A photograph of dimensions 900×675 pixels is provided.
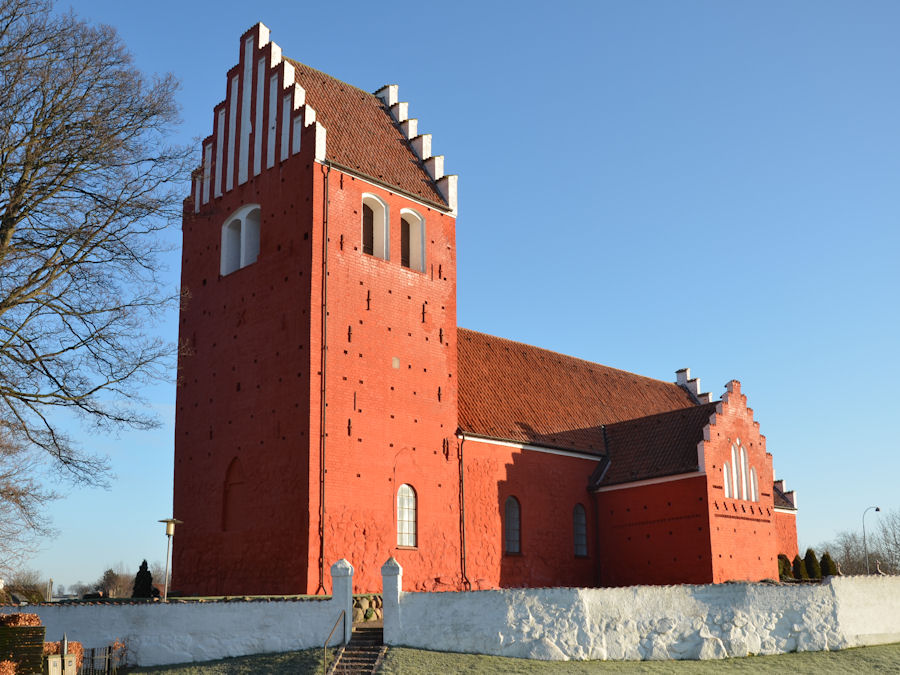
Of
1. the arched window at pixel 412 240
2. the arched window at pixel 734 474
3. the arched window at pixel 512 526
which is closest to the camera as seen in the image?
the arched window at pixel 412 240

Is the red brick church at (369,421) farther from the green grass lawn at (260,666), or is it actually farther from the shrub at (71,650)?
the shrub at (71,650)

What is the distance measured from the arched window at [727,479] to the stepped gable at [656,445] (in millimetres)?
1094

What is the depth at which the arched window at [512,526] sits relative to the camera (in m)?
29.3

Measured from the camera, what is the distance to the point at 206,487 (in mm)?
26859

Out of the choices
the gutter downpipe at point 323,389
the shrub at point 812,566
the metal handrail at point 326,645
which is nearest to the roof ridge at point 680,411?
the shrub at point 812,566

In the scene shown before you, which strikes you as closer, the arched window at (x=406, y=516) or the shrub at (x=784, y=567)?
the arched window at (x=406, y=516)

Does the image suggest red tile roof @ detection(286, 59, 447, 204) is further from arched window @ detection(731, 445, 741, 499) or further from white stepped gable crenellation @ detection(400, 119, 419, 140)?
arched window @ detection(731, 445, 741, 499)

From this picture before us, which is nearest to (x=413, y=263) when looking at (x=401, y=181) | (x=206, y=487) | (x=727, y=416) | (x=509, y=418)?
(x=401, y=181)

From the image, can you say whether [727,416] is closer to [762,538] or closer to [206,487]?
[762,538]

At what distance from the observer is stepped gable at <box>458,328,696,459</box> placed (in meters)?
30.5

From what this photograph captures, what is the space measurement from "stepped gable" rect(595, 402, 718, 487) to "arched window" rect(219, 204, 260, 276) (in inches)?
533

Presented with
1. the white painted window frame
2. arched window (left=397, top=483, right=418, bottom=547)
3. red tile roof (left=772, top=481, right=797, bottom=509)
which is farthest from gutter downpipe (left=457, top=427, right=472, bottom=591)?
red tile roof (left=772, top=481, right=797, bottom=509)

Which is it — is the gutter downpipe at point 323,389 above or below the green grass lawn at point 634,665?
above

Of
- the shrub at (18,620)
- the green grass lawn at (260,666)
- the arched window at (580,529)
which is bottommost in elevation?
the green grass lawn at (260,666)
